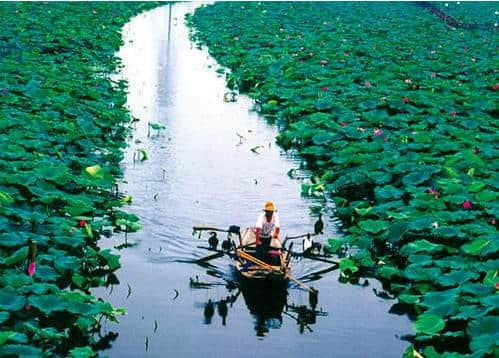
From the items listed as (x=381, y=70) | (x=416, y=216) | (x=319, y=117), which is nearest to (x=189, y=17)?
(x=381, y=70)

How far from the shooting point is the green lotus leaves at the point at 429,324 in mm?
7873

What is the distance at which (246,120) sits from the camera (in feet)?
65.7

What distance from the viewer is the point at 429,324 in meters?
8.00

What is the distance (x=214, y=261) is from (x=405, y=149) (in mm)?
5247

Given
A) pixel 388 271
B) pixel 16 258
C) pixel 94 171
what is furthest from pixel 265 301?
pixel 94 171

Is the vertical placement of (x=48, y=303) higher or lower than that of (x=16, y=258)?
lower

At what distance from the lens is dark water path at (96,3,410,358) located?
8445mm

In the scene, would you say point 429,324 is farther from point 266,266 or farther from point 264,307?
point 266,266

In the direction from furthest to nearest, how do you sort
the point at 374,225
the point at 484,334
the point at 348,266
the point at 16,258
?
the point at 374,225
the point at 348,266
the point at 16,258
the point at 484,334

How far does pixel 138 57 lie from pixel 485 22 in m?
21.6

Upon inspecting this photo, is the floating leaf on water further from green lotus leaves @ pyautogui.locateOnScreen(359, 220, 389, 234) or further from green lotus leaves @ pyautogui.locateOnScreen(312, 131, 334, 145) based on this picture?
green lotus leaves @ pyautogui.locateOnScreen(312, 131, 334, 145)

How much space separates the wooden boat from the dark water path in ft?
1.02

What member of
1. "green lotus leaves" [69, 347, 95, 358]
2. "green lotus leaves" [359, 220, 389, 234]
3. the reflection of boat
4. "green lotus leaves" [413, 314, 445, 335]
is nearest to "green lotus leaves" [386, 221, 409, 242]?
"green lotus leaves" [359, 220, 389, 234]

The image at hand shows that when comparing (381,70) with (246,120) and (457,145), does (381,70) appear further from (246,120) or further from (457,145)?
(457,145)
